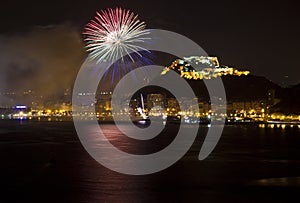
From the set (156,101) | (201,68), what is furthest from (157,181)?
(156,101)

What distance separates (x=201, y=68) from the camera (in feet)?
474

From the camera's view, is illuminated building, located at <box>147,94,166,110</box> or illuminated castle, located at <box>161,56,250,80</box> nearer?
illuminated castle, located at <box>161,56,250,80</box>

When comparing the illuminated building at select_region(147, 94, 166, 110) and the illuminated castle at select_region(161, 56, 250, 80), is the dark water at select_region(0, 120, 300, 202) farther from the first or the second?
the illuminated building at select_region(147, 94, 166, 110)

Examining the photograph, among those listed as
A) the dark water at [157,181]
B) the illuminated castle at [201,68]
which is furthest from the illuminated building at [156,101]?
the dark water at [157,181]

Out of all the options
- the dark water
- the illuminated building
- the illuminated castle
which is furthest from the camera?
the illuminated building

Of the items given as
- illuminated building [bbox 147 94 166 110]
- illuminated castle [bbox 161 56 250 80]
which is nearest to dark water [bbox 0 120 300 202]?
illuminated castle [bbox 161 56 250 80]

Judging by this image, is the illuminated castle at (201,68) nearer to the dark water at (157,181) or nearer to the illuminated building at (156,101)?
the illuminated building at (156,101)

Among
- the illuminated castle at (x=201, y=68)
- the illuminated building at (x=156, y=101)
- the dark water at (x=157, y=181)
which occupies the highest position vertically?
the illuminated castle at (x=201, y=68)

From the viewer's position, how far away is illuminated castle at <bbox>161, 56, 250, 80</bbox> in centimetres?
14150

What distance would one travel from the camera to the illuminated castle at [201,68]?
142 metres

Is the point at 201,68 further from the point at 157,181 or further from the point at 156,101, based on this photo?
the point at 157,181

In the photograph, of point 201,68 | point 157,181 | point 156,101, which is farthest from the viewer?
point 156,101

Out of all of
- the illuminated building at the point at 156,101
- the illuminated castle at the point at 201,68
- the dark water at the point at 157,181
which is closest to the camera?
the dark water at the point at 157,181

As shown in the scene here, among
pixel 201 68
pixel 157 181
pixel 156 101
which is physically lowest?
pixel 157 181
